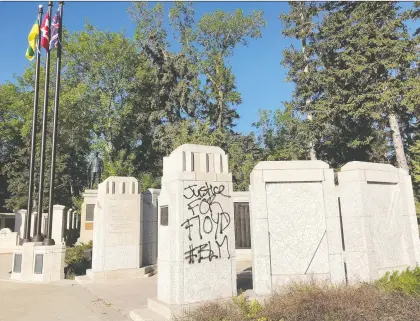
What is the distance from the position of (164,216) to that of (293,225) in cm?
264

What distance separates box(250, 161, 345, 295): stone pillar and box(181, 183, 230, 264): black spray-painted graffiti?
630 millimetres

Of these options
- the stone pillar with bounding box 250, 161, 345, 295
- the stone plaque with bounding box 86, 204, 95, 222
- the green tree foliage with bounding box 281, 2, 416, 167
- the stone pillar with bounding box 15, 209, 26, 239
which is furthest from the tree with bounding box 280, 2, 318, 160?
the stone pillar with bounding box 15, 209, 26, 239

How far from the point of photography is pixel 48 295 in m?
8.85

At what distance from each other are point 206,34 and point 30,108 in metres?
A: 18.2

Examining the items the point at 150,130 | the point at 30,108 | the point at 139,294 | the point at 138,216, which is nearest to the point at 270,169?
the point at 139,294

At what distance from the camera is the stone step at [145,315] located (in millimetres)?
6164

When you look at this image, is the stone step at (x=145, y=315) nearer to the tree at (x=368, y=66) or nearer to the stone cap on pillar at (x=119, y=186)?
the stone cap on pillar at (x=119, y=186)

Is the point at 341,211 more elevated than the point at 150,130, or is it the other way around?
the point at 150,130

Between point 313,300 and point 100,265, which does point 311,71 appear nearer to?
point 100,265

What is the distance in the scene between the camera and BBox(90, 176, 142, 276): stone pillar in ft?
35.7

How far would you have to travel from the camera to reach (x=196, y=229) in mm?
6629

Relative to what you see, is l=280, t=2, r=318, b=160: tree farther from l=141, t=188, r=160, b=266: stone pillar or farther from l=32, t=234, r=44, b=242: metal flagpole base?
l=32, t=234, r=44, b=242: metal flagpole base

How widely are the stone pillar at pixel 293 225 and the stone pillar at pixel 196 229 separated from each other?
0.59 metres

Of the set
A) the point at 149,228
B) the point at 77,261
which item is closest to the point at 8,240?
the point at 77,261
